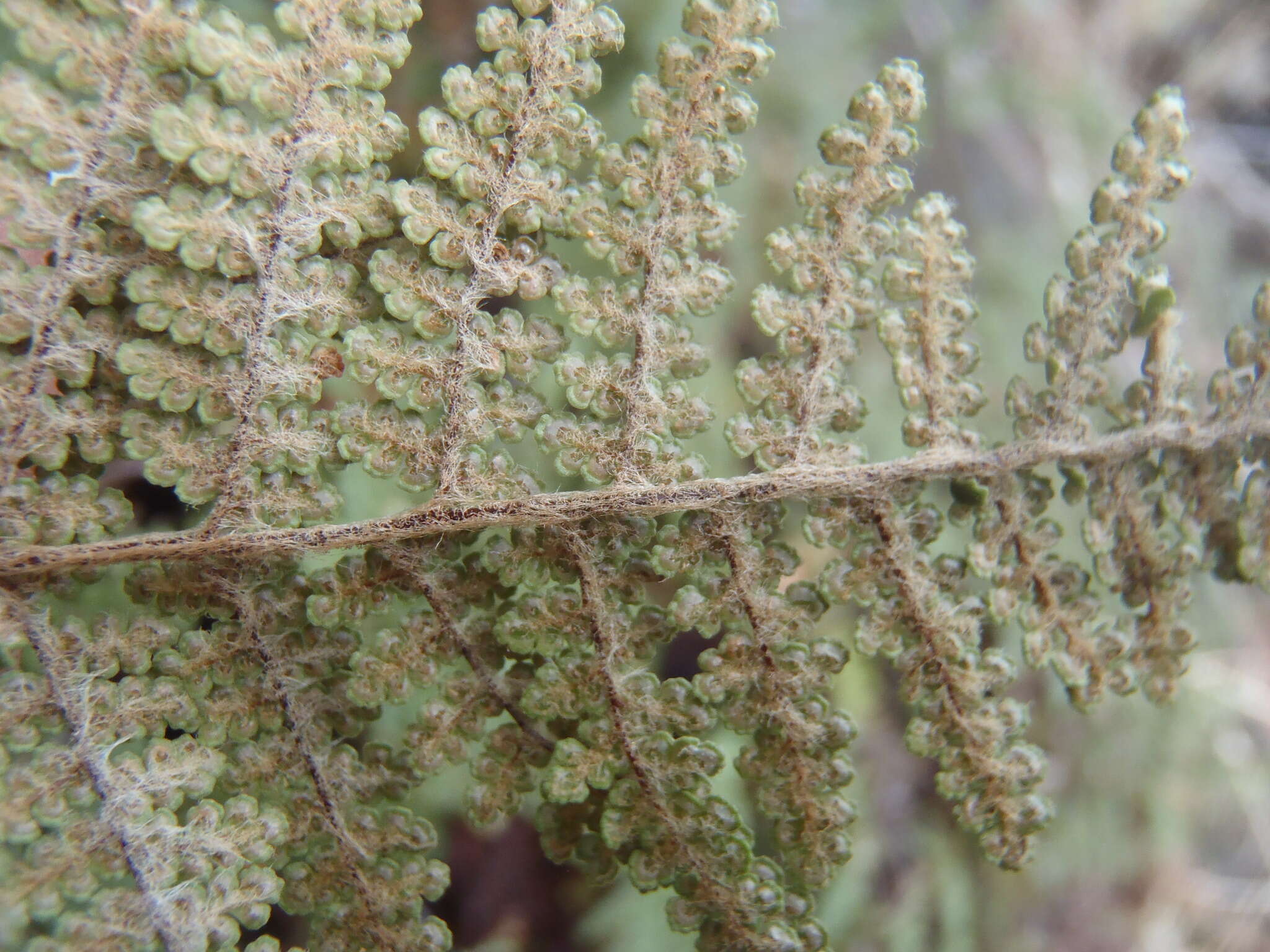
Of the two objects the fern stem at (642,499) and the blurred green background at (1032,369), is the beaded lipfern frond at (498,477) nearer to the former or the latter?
the fern stem at (642,499)

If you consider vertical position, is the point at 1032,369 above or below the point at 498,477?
above

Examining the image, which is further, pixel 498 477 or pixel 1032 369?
pixel 1032 369

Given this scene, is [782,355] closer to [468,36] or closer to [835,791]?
[835,791]

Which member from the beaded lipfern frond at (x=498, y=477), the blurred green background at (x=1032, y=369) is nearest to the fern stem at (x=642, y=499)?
the beaded lipfern frond at (x=498, y=477)

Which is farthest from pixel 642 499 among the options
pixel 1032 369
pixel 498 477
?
pixel 1032 369

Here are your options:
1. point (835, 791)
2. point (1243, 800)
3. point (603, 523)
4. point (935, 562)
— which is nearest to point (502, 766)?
point (603, 523)

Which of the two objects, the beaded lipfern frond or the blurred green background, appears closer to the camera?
the beaded lipfern frond

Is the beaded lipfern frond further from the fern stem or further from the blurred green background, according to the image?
the blurred green background

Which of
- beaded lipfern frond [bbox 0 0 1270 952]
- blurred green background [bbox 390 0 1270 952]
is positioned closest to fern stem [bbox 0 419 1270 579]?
beaded lipfern frond [bbox 0 0 1270 952]

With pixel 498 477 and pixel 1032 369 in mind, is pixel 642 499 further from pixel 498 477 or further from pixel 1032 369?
pixel 1032 369
